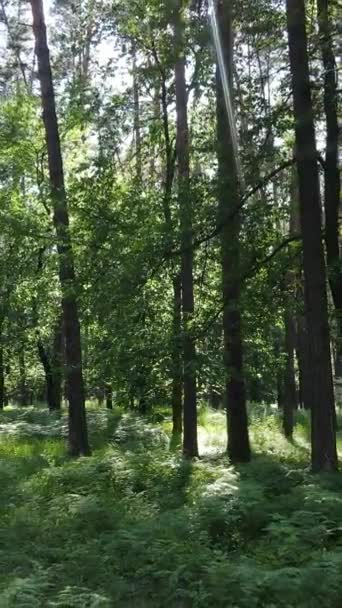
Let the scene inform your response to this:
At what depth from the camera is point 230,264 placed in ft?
35.2

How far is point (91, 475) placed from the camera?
30.7ft

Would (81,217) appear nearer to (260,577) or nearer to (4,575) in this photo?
(4,575)

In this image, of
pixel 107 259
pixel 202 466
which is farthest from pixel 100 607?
pixel 107 259

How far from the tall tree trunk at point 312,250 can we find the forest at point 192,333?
0.10ft

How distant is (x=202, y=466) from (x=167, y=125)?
9482 millimetres

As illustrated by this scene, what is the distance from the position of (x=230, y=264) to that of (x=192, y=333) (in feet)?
4.43

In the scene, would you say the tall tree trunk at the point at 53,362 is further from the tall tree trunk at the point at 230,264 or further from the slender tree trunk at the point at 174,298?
the tall tree trunk at the point at 230,264

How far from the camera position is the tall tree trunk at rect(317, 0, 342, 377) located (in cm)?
1059

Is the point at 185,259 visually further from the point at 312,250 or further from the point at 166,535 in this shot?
the point at 166,535

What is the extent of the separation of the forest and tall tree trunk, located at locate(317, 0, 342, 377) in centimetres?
6

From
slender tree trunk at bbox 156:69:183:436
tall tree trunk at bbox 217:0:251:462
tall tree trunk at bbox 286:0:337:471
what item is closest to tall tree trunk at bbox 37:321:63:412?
slender tree trunk at bbox 156:69:183:436

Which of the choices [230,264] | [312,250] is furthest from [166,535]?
[230,264]

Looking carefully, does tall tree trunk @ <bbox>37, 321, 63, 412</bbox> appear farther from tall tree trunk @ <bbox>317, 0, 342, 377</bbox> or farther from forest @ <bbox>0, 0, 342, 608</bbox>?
tall tree trunk @ <bbox>317, 0, 342, 377</bbox>

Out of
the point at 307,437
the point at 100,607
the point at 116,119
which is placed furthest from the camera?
the point at 307,437
